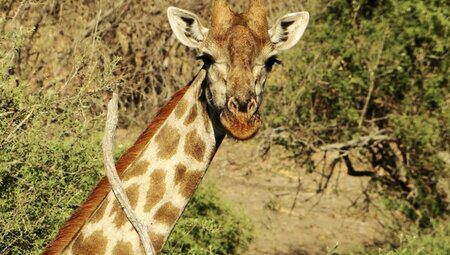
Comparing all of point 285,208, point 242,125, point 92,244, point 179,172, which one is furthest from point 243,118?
point 285,208

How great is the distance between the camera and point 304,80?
38.6 feet

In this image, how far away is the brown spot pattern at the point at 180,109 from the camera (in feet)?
16.7

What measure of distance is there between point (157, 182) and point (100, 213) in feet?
1.14

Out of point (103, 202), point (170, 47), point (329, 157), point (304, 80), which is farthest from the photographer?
point (329, 157)

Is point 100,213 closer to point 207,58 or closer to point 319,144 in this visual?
point 207,58

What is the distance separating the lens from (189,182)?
16.4ft

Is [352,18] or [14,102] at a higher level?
[14,102]

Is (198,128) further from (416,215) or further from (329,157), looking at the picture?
(329,157)

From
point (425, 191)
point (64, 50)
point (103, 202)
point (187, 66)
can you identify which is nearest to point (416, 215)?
point (425, 191)

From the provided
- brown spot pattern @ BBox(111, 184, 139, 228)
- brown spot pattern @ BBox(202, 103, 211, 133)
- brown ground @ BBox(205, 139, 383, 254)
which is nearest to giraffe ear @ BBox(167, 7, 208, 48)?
brown spot pattern @ BBox(202, 103, 211, 133)

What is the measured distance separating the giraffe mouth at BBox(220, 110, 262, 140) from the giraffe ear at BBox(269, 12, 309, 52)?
690 millimetres

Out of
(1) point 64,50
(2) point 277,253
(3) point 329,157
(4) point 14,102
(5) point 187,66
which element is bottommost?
(3) point 329,157

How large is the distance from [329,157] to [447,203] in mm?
4678

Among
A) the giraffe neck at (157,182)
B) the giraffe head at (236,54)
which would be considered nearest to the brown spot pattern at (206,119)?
the giraffe neck at (157,182)
